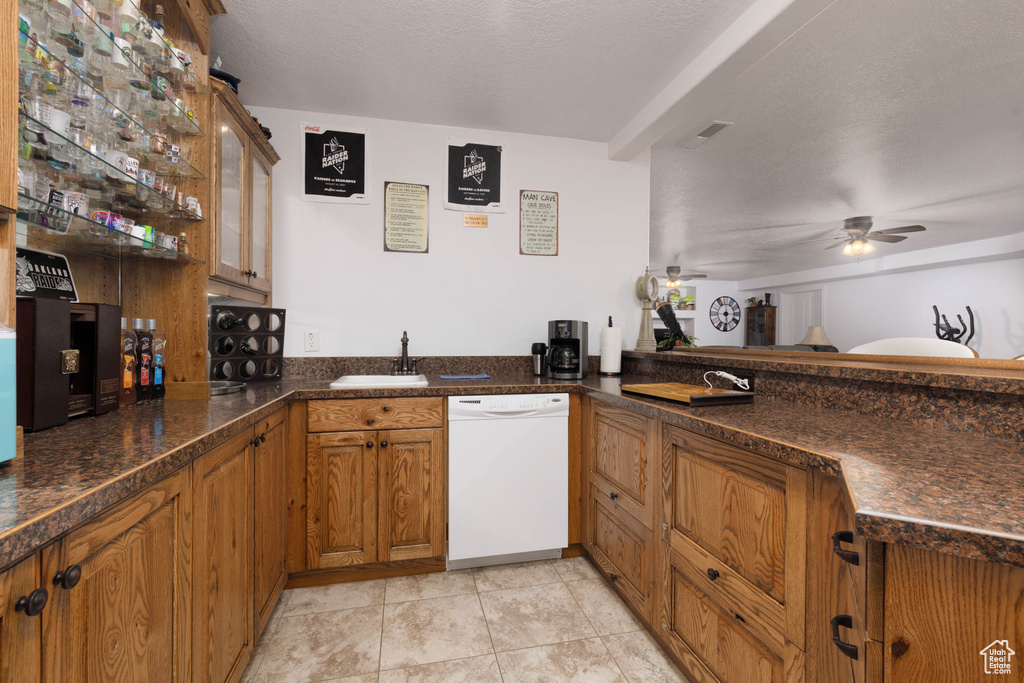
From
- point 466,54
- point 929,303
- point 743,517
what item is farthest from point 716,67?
point 929,303

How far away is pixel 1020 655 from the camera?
537 millimetres

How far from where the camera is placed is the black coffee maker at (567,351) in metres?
2.51

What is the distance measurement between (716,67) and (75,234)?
2351 mm

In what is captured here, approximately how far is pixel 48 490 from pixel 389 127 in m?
2.43

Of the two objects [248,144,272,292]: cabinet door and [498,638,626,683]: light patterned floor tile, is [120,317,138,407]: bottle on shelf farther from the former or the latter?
[498,638,626,683]: light patterned floor tile

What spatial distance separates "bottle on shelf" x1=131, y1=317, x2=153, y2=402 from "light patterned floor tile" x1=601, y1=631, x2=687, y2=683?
1.87 m

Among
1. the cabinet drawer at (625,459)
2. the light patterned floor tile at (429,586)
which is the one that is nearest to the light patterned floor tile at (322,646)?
the light patterned floor tile at (429,586)

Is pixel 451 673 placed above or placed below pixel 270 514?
below

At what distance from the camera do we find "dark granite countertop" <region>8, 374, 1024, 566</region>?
0.57m

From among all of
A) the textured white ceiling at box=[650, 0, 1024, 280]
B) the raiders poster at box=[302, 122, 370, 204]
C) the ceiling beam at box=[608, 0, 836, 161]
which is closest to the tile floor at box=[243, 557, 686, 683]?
the raiders poster at box=[302, 122, 370, 204]

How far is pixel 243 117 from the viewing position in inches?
77.3

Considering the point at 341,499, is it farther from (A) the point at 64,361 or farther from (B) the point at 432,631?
(A) the point at 64,361

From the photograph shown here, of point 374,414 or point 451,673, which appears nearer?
point 451,673

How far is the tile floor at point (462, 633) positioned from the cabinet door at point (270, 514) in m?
0.16
